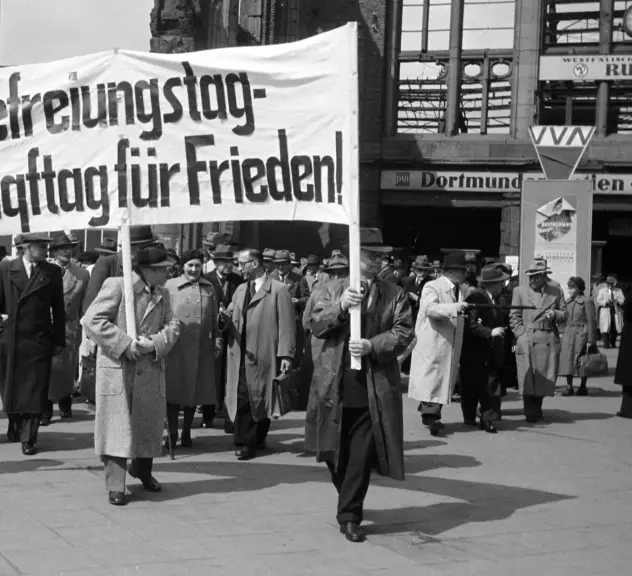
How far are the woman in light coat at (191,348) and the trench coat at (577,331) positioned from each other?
735 cm

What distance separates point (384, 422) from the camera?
21.8 ft

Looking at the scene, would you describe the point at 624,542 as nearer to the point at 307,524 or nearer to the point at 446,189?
the point at 307,524

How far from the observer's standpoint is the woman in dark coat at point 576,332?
52.0 ft

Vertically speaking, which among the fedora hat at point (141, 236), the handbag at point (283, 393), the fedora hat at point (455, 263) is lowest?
the handbag at point (283, 393)

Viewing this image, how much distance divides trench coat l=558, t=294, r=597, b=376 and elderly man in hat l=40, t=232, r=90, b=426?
712 centimetres

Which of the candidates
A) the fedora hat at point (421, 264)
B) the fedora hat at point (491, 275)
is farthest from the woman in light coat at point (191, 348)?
the fedora hat at point (421, 264)

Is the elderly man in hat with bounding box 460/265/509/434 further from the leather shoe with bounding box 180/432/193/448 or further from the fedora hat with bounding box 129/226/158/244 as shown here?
the fedora hat with bounding box 129/226/158/244

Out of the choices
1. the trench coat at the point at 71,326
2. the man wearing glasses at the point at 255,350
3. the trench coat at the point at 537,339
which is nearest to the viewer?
the man wearing glasses at the point at 255,350

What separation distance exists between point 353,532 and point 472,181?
27671 millimetres

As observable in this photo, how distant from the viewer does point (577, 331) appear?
1627cm

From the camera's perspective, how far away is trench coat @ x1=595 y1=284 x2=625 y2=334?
27.0 m

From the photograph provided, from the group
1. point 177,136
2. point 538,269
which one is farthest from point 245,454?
point 538,269

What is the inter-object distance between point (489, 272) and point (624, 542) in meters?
6.08

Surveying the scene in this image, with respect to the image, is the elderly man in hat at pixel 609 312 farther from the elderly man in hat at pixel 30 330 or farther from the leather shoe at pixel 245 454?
the elderly man in hat at pixel 30 330
